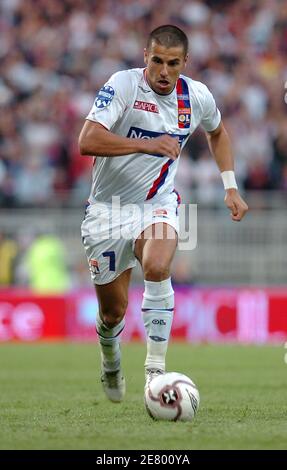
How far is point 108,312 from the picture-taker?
27.7ft

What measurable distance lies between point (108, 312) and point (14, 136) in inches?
450

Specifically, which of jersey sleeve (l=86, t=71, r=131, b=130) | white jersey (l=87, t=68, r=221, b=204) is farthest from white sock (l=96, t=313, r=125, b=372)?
jersey sleeve (l=86, t=71, r=131, b=130)

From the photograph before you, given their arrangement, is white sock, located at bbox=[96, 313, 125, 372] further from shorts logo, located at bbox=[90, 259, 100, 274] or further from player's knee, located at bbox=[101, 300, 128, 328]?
shorts logo, located at bbox=[90, 259, 100, 274]

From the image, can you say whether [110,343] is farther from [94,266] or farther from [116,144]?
[116,144]

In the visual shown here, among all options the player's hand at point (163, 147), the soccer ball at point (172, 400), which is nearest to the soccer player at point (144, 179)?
the player's hand at point (163, 147)

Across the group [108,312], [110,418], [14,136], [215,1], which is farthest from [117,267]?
[215,1]

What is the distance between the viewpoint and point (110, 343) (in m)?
8.62

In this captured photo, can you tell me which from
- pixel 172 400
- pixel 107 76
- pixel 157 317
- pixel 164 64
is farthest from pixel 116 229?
pixel 107 76

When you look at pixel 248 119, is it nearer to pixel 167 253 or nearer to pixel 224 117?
pixel 224 117

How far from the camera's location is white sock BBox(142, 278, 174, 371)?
23.9 feet

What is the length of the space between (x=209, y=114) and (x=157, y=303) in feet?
5.52

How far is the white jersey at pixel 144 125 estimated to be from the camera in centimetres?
781

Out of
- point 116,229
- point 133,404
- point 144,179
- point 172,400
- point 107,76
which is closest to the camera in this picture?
point 172,400

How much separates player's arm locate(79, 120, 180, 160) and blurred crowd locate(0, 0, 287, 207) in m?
10.6
